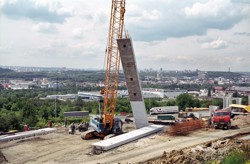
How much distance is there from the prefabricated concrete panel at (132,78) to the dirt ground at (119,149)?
3224 mm

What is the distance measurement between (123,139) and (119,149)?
2.11 meters

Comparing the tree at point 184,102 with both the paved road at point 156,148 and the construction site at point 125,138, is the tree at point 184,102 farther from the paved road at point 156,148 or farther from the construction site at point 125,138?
the paved road at point 156,148

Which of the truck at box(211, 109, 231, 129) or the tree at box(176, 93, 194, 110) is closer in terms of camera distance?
the truck at box(211, 109, 231, 129)

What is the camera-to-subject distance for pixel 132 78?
36250mm

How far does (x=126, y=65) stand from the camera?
35781mm

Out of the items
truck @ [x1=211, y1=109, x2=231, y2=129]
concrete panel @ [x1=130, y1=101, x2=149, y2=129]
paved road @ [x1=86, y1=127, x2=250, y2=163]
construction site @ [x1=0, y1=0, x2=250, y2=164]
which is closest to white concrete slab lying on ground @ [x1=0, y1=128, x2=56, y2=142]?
construction site @ [x1=0, y1=0, x2=250, y2=164]

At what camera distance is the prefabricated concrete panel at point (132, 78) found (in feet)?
116

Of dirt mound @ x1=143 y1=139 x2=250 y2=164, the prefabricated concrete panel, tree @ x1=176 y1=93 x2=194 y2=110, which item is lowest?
tree @ x1=176 y1=93 x2=194 y2=110

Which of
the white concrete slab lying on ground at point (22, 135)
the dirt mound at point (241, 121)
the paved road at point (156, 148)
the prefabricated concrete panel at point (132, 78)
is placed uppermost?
the prefabricated concrete panel at point (132, 78)

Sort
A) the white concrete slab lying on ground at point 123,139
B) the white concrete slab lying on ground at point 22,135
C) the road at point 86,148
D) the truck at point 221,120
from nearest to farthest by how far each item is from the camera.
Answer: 1. the road at point 86,148
2. the white concrete slab lying on ground at point 123,139
3. the truck at point 221,120
4. the white concrete slab lying on ground at point 22,135

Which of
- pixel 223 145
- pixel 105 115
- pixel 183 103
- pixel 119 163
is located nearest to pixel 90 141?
pixel 105 115

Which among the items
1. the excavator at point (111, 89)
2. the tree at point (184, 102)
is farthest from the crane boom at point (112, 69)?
the tree at point (184, 102)

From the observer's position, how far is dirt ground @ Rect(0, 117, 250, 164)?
2492 cm

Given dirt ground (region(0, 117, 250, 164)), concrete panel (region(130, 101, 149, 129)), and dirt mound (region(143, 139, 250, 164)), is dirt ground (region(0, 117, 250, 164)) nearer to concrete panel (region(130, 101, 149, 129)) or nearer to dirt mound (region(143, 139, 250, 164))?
dirt mound (region(143, 139, 250, 164))
